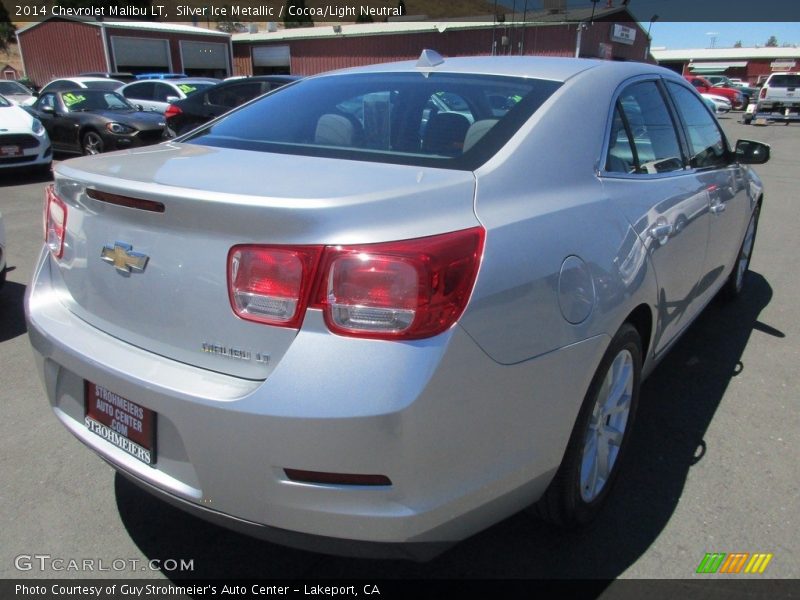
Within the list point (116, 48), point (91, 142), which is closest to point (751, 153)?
point (91, 142)

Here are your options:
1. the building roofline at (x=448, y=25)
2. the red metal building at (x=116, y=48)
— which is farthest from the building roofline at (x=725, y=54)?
the red metal building at (x=116, y=48)

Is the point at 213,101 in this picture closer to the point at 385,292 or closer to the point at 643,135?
the point at 643,135

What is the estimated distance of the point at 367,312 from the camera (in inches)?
60.6

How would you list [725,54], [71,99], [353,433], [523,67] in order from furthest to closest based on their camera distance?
1. [725,54]
2. [71,99]
3. [523,67]
4. [353,433]

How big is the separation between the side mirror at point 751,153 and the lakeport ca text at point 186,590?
10.4 feet

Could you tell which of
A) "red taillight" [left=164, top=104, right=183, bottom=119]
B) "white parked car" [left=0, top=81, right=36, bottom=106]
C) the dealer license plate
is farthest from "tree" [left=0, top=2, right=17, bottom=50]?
the dealer license plate

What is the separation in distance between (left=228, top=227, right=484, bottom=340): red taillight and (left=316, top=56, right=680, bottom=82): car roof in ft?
3.99

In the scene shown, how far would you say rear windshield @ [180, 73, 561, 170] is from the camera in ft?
6.79

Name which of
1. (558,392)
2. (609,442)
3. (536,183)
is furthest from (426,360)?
(609,442)

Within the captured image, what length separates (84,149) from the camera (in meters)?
11.4

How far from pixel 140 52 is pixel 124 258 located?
4131 centimetres

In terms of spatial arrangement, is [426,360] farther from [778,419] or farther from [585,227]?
[778,419]

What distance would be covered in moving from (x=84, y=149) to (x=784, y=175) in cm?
1276

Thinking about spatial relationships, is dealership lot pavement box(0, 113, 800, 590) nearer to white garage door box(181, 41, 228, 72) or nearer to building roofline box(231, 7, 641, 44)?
building roofline box(231, 7, 641, 44)
